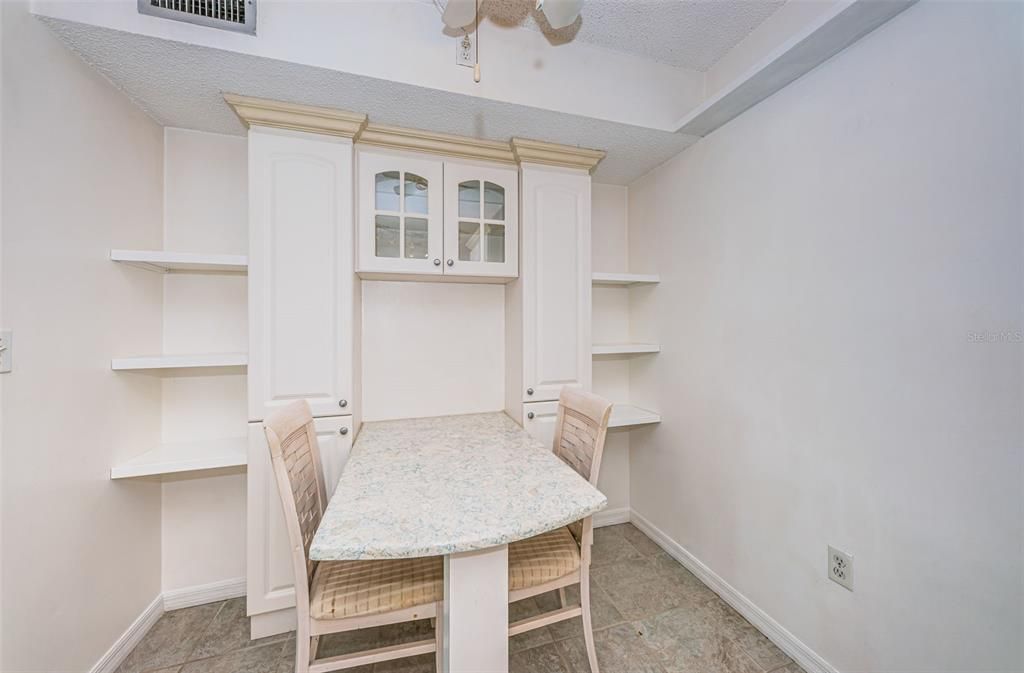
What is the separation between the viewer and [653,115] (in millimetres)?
1832

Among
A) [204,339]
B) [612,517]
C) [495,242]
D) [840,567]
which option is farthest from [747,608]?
[204,339]

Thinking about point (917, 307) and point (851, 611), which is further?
point (851, 611)

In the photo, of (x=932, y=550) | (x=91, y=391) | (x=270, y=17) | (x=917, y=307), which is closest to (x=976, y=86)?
(x=917, y=307)

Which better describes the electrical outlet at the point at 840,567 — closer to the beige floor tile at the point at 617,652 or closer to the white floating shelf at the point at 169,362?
the beige floor tile at the point at 617,652

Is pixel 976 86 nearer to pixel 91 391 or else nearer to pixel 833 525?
pixel 833 525

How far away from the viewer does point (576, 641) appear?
1592 millimetres

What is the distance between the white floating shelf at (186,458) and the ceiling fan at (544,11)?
73.8 inches

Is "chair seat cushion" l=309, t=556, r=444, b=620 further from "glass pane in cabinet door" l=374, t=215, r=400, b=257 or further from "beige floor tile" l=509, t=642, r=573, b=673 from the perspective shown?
"glass pane in cabinet door" l=374, t=215, r=400, b=257

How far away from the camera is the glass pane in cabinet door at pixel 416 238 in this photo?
71.9 inches

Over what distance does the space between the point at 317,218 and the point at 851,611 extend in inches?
99.2

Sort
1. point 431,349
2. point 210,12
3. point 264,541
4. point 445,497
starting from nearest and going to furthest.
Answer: point 445,497
point 210,12
point 264,541
point 431,349

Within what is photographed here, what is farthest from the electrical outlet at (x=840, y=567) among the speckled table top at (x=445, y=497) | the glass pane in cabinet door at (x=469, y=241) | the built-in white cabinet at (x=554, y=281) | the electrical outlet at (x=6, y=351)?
the electrical outlet at (x=6, y=351)

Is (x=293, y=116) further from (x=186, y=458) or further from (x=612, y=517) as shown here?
(x=612, y=517)

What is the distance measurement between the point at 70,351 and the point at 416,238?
1.29 m
